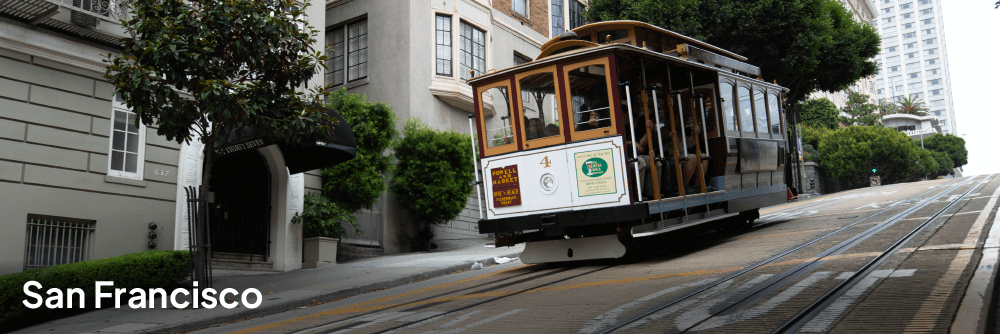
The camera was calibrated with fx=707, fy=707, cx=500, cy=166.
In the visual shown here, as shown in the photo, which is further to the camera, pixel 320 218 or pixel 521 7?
pixel 521 7

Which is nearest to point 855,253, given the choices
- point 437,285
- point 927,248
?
point 927,248

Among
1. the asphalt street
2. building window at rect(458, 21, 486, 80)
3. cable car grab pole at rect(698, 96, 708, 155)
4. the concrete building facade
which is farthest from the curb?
building window at rect(458, 21, 486, 80)

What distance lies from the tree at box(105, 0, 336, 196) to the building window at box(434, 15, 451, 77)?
423 inches

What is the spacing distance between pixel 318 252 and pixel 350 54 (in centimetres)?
855

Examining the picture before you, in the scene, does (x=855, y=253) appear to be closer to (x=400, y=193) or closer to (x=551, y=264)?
(x=551, y=264)

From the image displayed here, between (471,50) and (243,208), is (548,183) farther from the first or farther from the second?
(471,50)

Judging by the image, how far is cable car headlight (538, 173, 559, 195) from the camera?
35.0 feet

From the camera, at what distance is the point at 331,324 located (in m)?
7.45

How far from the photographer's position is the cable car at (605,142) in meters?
10.3

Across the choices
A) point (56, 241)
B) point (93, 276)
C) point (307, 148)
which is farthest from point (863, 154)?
point (93, 276)

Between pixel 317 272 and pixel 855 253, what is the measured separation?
9.36 m

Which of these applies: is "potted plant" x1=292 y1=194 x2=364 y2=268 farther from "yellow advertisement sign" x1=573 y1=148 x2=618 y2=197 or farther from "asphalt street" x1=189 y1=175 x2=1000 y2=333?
"yellow advertisement sign" x1=573 y1=148 x2=618 y2=197

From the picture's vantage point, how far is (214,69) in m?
9.74

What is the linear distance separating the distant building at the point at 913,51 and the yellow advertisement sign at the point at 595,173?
6638 inches
